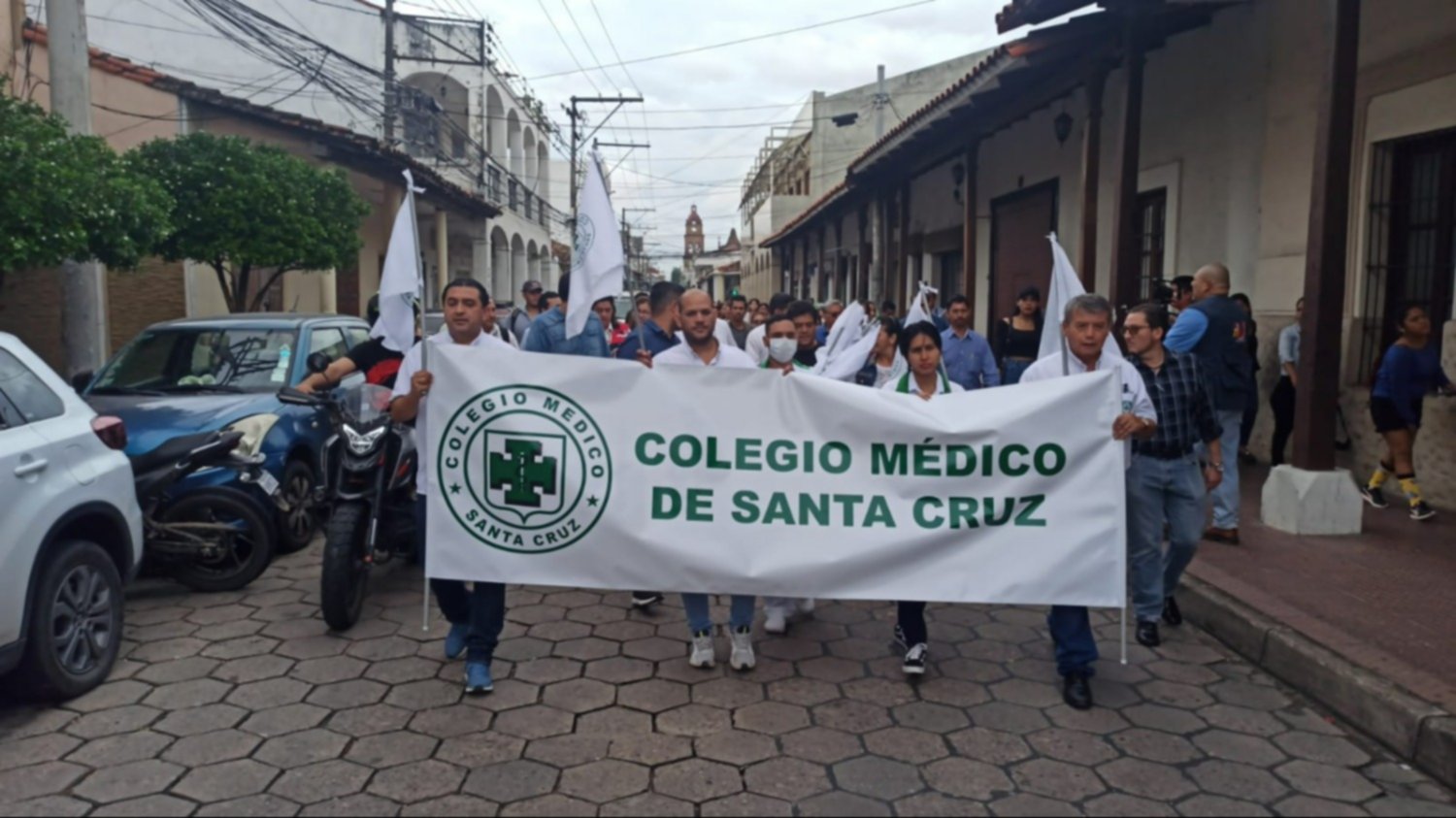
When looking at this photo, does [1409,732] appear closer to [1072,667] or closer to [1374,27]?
[1072,667]

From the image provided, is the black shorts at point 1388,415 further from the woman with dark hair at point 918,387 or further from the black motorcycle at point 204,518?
the black motorcycle at point 204,518

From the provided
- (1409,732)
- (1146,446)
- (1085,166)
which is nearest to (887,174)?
(1085,166)

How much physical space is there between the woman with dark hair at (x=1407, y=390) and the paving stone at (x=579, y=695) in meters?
5.97

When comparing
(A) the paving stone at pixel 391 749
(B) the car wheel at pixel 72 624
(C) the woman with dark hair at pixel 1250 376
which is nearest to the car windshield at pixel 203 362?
(B) the car wheel at pixel 72 624

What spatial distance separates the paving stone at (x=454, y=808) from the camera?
3.32 m

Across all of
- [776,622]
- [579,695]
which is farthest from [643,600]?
[579,695]

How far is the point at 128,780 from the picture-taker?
11.7 ft

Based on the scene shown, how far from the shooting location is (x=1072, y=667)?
14.2 ft

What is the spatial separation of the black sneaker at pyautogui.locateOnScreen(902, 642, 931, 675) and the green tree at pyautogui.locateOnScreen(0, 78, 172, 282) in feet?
18.6

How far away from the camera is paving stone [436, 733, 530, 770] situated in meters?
3.72

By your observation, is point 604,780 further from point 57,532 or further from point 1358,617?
point 1358,617

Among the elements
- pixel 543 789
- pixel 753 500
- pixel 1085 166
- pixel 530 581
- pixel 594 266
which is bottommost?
pixel 543 789

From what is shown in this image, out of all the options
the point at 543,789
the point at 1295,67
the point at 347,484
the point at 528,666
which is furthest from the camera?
the point at 1295,67

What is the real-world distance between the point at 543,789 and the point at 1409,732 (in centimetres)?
322
